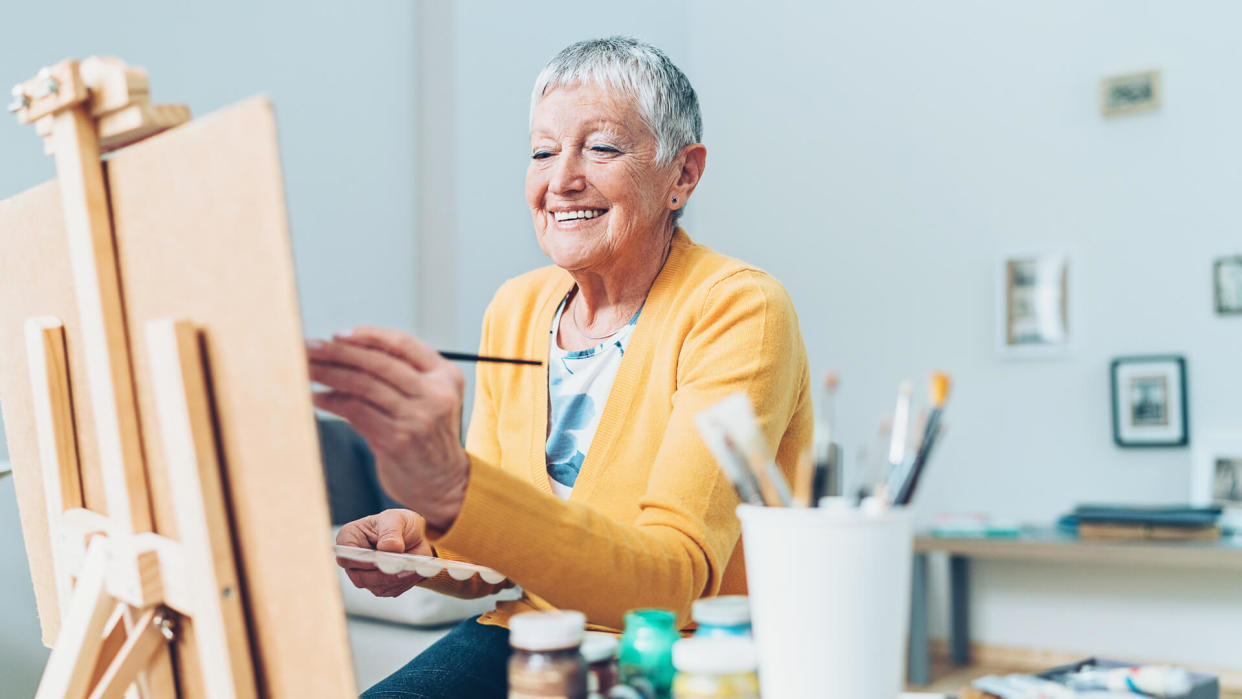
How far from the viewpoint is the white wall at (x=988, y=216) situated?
3395 millimetres

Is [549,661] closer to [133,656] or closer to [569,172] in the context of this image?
[133,656]

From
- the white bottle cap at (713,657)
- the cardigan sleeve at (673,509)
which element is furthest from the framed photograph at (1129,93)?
the white bottle cap at (713,657)

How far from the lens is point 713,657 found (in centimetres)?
56

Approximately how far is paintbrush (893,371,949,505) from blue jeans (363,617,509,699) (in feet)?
1.99

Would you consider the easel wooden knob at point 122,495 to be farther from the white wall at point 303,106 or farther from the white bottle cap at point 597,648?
the white wall at point 303,106

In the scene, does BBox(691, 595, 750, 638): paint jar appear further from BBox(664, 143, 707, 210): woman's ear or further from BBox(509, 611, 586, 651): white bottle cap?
BBox(664, 143, 707, 210): woman's ear

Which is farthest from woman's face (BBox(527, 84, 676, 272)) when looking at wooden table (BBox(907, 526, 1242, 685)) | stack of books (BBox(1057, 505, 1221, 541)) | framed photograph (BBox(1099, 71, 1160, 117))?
framed photograph (BBox(1099, 71, 1160, 117))

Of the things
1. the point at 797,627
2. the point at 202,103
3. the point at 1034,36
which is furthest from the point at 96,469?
the point at 1034,36

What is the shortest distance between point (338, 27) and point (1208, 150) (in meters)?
2.99

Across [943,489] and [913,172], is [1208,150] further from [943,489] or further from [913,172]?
[943,489]

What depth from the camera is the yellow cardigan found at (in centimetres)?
74

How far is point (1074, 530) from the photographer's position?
3277 mm

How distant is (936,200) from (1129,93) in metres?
0.75

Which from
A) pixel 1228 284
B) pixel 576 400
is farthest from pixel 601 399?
pixel 1228 284
